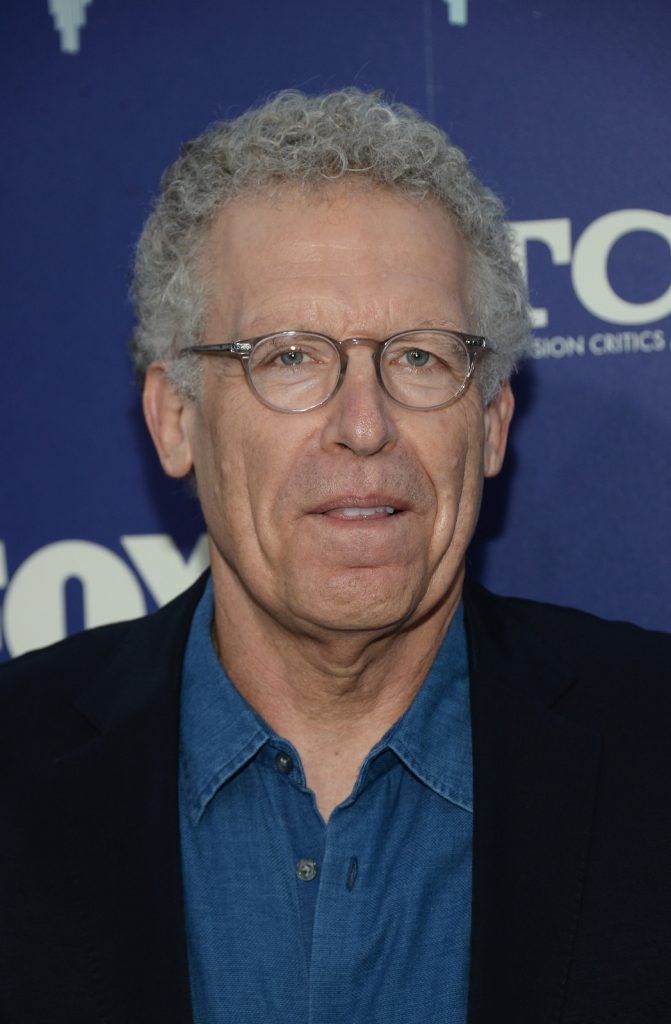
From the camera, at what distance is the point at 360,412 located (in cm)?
167

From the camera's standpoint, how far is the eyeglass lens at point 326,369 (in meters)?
1.73

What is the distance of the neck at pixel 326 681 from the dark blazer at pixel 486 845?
0.37ft

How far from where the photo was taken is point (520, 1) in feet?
7.62

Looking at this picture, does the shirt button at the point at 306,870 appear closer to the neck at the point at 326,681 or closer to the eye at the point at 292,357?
the neck at the point at 326,681

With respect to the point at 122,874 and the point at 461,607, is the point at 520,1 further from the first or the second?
the point at 122,874

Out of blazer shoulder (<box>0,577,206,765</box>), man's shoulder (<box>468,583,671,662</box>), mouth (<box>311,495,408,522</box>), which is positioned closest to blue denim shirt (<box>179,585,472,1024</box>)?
blazer shoulder (<box>0,577,206,765</box>)

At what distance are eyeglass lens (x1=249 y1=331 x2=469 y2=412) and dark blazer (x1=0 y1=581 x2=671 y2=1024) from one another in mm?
470

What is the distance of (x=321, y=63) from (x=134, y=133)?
1.47 feet

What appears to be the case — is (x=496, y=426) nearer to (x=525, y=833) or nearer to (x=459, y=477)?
(x=459, y=477)

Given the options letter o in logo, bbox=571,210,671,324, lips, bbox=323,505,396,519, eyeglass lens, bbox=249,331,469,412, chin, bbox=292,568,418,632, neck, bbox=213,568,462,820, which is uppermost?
letter o in logo, bbox=571,210,671,324

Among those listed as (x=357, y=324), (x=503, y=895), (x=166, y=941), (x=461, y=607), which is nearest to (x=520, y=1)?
(x=357, y=324)

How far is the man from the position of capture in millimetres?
1642

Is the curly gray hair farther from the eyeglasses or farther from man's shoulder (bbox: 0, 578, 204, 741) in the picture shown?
man's shoulder (bbox: 0, 578, 204, 741)

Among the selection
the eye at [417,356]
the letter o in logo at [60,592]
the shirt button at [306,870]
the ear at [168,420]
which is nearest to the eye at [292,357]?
the eye at [417,356]
